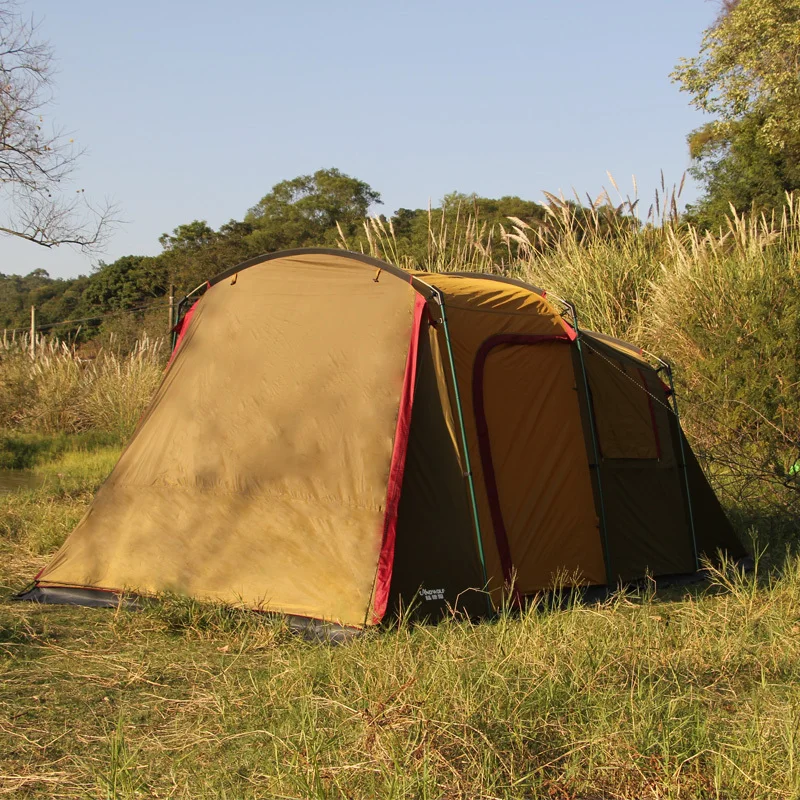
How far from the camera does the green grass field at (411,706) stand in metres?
2.76

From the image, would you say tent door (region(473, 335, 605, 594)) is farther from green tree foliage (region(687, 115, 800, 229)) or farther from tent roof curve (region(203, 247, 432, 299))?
green tree foliage (region(687, 115, 800, 229))

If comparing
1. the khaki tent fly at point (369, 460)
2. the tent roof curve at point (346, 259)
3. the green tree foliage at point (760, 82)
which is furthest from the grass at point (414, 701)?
the green tree foliage at point (760, 82)

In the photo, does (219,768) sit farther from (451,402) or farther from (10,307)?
(10,307)

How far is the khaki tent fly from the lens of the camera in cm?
475

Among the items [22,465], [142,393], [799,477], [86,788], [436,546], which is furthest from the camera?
[142,393]

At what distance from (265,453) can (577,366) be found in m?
1.97

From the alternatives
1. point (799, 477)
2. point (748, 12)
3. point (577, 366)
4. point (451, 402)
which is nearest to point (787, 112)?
point (748, 12)

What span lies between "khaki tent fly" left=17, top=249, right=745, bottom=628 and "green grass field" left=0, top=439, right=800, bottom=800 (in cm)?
34

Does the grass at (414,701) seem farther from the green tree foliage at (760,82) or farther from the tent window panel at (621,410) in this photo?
the green tree foliage at (760,82)

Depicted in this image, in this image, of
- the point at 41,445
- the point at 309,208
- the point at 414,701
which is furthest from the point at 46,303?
the point at 414,701

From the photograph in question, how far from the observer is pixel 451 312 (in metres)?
5.14

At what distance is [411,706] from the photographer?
120 inches

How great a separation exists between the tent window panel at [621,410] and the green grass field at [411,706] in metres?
1.23

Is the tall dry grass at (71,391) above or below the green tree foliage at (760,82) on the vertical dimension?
below
